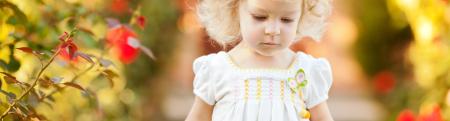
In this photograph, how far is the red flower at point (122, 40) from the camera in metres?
3.50

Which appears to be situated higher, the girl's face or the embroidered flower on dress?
the girl's face

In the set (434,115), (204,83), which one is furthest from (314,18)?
(434,115)

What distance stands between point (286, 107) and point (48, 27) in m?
1.17

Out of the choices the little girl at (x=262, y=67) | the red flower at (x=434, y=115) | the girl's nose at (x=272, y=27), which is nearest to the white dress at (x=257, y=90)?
the little girl at (x=262, y=67)

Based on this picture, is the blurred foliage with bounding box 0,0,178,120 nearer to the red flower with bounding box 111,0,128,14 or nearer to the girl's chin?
the red flower with bounding box 111,0,128,14

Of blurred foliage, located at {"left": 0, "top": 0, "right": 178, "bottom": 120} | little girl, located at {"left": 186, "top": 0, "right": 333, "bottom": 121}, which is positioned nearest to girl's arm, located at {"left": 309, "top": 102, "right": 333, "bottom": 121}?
little girl, located at {"left": 186, "top": 0, "right": 333, "bottom": 121}

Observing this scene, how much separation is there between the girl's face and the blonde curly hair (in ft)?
0.30

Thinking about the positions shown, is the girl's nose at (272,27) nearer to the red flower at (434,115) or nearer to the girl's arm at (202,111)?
the girl's arm at (202,111)

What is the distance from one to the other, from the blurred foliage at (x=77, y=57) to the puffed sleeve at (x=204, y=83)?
0.25m

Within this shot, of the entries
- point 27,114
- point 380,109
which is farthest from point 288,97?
point 380,109

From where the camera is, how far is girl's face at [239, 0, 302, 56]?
284 cm

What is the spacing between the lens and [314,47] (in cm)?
1003

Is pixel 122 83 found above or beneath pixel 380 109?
beneath

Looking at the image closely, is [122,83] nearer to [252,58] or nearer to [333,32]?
[252,58]
